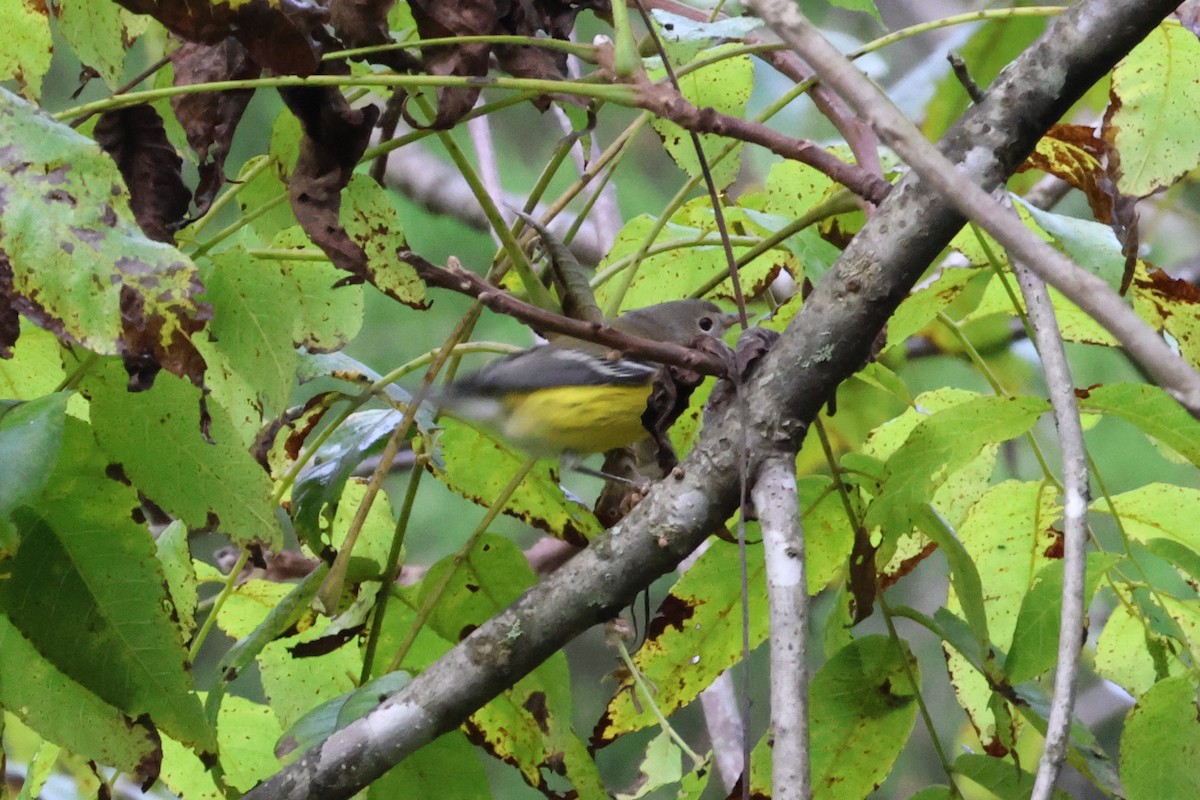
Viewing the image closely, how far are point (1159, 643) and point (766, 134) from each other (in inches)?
23.2

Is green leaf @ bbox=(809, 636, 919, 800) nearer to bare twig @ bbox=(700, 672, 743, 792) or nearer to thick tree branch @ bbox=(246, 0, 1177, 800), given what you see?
thick tree branch @ bbox=(246, 0, 1177, 800)

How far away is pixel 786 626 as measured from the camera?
2.47 ft

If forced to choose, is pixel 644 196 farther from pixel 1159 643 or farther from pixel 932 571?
pixel 1159 643

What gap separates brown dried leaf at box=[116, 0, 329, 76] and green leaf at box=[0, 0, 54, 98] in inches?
9.5

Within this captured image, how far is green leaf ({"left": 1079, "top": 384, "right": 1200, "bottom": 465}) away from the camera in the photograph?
3.17ft

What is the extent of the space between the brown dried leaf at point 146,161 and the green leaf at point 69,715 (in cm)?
38

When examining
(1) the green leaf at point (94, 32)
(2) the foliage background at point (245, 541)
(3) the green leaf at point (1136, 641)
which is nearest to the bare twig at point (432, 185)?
(2) the foliage background at point (245, 541)

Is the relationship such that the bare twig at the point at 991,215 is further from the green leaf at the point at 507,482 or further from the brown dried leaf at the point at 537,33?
the green leaf at the point at 507,482

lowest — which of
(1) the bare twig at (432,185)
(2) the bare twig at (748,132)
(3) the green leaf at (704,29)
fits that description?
(1) the bare twig at (432,185)

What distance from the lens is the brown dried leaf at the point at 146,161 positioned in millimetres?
1051

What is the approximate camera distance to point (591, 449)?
1.72 metres

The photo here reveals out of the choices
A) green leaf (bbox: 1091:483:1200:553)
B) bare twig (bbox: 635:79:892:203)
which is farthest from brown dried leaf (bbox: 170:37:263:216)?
green leaf (bbox: 1091:483:1200:553)

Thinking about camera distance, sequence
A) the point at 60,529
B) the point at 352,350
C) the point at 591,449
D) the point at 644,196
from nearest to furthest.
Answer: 1. the point at 60,529
2. the point at 591,449
3. the point at 644,196
4. the point at 352,350

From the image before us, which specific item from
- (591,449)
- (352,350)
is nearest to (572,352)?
(591,449)
